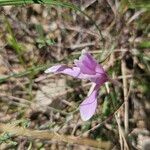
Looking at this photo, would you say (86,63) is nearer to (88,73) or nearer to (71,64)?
(88,73)

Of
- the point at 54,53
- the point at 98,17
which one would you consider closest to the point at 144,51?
the point at 98,17

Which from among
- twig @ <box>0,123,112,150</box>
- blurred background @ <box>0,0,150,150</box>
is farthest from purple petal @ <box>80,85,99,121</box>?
blurred background @ <box>0,0,150,150</box>

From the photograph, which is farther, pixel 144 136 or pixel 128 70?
pixel 128 70

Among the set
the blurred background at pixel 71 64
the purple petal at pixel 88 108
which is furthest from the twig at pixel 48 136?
the purple petal at pixel 88 108

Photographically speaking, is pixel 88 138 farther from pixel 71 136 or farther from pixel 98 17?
pixel 98 17

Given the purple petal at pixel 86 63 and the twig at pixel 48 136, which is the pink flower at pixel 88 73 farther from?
the twig at pixel 48 136

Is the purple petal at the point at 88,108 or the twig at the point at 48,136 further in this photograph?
the twig at the point at 48,136

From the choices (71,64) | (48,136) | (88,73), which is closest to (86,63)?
(88,73)

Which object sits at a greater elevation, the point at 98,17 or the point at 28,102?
the point at 98,17
